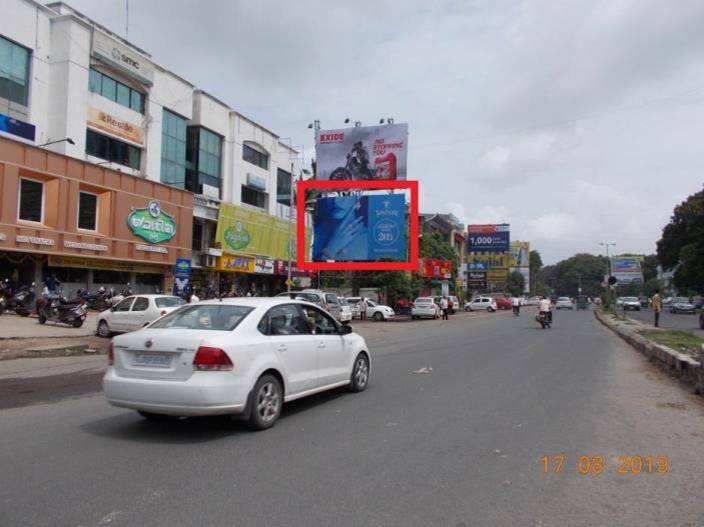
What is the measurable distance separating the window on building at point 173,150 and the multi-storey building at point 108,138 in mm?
63

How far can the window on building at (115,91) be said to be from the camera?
29508 millimetres

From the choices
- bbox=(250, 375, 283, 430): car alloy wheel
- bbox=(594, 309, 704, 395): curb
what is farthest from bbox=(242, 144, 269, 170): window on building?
bbox=(250, 375, 283, 430): car alloy wheel

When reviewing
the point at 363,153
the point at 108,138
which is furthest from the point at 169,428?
the point at 363,153

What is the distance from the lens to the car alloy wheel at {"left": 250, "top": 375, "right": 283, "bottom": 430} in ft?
21.2

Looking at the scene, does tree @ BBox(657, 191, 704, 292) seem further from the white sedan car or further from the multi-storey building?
the white sedan car

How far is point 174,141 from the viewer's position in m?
35.9

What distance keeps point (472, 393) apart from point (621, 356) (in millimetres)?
8311

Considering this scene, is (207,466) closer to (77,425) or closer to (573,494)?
(77,425)

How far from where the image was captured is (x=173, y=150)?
35750 mm

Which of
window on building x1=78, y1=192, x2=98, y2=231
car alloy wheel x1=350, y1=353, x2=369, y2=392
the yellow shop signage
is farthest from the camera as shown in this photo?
the yellow shop signage

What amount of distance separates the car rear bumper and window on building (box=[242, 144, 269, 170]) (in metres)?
38.5

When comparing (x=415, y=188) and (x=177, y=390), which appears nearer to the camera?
(x=177, y=390)

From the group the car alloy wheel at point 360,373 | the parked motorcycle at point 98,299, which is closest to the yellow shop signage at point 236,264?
the parked motorcycle at point 98,299

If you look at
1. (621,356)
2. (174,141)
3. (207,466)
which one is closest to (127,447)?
(207,466)
